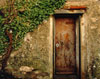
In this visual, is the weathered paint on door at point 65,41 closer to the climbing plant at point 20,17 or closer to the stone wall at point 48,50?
the stone wall at point 48,50

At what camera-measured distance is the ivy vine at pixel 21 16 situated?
4207 mm

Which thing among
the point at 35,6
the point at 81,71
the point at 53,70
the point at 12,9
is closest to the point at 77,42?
the point at 81,71

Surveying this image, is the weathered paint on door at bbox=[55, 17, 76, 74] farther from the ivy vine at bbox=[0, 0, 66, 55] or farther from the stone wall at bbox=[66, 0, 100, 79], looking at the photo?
the ivy vine at bbox=[0, 0, 66, 55]

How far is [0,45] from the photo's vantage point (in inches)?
169

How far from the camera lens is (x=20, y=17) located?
4254mm

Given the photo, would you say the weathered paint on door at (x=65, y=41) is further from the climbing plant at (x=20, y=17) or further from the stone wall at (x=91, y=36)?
the climbing plant at (x=20, y=17)

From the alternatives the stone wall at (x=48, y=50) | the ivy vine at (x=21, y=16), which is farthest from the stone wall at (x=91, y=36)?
the ivy vine at (x=21, y=16)

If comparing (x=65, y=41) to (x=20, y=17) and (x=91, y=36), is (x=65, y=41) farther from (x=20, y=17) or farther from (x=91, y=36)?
(x=20, y=17)

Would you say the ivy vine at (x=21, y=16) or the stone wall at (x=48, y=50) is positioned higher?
the ivy vine at (x=21, y=16)

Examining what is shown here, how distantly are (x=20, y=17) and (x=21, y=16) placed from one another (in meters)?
0.05

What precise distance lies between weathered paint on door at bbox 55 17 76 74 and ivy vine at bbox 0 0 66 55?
0.68 metres

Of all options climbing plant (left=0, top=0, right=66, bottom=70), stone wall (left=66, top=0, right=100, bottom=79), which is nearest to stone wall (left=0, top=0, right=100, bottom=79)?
stone wall (left=66, top=0, right=100, bottom=79)

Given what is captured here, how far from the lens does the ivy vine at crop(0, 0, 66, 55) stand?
4.21 m

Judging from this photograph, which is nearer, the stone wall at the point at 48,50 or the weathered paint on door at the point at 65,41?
the stone wall at the point at 48,50
